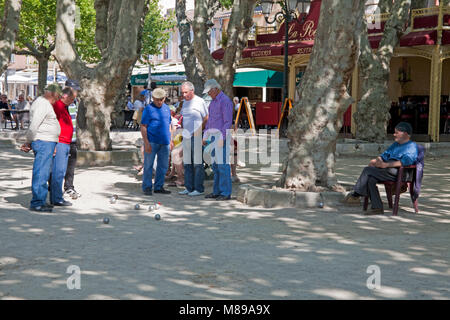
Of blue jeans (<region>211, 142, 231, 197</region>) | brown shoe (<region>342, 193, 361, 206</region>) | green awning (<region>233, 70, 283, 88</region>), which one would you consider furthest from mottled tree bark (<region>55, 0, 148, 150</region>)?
green awning (<region>233, 70, 283, 88</region>)

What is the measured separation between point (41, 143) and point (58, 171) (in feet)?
1.78

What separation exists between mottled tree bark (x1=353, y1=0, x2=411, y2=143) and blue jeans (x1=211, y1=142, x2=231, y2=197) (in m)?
9.18

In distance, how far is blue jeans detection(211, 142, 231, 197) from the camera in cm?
1024

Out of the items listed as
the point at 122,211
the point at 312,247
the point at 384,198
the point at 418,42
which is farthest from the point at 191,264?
the point at 418,42

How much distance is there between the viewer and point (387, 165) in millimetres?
8852

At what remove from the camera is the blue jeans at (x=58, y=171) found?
9352 millimetres

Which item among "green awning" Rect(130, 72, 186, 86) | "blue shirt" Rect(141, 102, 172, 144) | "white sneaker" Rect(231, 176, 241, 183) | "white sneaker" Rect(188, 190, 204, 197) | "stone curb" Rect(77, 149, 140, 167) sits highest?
"green awning" Rect(130, 72, 186, 86)

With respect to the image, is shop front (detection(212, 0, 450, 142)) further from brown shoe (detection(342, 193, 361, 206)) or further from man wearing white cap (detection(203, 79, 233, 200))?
brown shoe (detection(342, 193, 361, 206))

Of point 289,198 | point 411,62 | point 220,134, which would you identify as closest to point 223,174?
point 220,134

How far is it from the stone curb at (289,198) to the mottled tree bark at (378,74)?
9525 millimetres

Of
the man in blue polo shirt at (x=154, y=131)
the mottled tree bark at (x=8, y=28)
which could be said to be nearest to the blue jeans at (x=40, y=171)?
the man in blue polo shirt at (x=154, y=131)

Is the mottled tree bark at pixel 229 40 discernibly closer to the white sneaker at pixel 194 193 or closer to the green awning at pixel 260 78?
the white sneaker at pixel 194 193

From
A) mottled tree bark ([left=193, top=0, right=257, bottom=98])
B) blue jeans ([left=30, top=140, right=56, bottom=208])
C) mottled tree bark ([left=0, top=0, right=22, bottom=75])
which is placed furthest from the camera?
mottled tree bark ([left=0, top=0, right=22, bottom=75])

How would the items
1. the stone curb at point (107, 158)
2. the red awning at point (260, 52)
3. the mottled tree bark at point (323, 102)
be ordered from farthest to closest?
the red awning at point (260, 52), the stone curb at point (107, 158), the mottled tree bark at point (323, 102)
